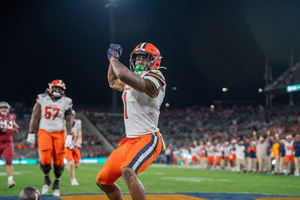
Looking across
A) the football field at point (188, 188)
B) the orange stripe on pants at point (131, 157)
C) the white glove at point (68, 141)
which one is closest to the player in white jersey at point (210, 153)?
the football field at point (188, 188)

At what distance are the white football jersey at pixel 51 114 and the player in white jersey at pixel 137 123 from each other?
11.0 feet

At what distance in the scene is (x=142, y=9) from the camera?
29.0 meters

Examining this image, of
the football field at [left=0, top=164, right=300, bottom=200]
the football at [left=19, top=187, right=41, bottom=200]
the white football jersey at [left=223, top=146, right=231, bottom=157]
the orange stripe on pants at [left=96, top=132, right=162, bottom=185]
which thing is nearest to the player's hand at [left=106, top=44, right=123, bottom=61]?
the orange stripe on pants at [left=96, top=132, right=162, bottom=185]

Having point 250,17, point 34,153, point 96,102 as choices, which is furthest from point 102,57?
point 250,17

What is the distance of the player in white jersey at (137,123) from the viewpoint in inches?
130

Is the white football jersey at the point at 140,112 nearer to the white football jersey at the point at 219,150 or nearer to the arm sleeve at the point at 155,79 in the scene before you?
the arm sleeve at the point at 155,79

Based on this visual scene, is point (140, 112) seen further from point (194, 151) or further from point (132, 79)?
point (194, 151)

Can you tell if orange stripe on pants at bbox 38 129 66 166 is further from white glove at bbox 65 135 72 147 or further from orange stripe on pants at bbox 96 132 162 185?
orange stripe on pants at bbox 96 132 162 185

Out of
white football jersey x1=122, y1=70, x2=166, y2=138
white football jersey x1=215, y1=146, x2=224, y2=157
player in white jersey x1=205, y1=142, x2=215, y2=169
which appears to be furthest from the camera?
player in white jersey x1=205, y1=142, x2=215, y2=169

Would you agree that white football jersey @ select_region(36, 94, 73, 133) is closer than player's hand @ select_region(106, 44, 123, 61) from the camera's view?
No

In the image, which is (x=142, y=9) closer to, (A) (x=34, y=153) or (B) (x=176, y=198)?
(A) (x=34, y=153)

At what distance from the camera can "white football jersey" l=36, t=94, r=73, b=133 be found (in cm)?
676

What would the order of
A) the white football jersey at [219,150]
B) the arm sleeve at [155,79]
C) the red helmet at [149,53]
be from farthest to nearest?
the white football jersey at [219,150]
the red helmet at [149,53]
the arm sleeve at [155,79]

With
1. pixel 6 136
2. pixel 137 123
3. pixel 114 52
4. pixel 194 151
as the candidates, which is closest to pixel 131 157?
pixel 137 123
